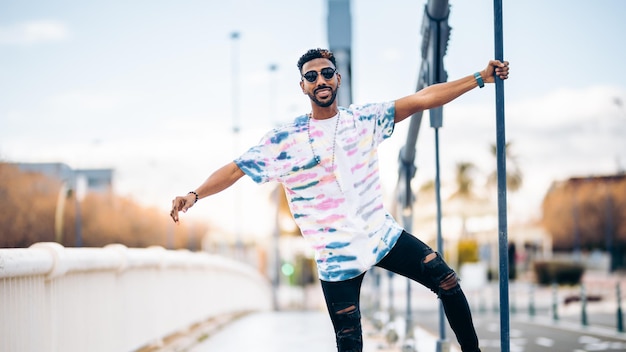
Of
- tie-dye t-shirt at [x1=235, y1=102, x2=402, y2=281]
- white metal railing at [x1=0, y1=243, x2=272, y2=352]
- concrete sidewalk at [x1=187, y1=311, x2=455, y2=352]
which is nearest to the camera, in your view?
tie-dye t-shirt at [x1=235, y1=102, x2=402, y2=281]

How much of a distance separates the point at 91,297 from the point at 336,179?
3.45 meters

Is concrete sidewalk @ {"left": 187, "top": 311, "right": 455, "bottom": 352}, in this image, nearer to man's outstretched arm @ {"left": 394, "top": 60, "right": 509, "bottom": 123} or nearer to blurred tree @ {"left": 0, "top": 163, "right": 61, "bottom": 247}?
man's outstretched arm @ {"left": 394, "top": 60, "right": 509, "bottom": 123}

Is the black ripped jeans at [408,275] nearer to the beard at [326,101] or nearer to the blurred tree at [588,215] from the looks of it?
the beard at [326,101]

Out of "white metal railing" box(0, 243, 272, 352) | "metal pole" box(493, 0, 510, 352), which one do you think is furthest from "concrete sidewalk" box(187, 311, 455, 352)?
"metal pole" box(493, 0, 510, 352)

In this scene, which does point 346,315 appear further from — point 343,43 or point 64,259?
point 343,43

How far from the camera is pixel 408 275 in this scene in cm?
404

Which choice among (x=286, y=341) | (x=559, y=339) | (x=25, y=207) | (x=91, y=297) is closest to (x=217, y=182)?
(x=91, y=297)

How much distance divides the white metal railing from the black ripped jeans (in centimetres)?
189

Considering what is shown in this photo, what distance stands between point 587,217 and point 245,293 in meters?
67.4

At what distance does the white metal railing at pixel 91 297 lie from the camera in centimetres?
502

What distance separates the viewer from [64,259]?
5836 millimetres

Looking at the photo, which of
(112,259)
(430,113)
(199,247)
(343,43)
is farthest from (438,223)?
(199,247)

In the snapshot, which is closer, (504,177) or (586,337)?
(504,177)

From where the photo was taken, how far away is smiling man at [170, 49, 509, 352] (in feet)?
12.9
